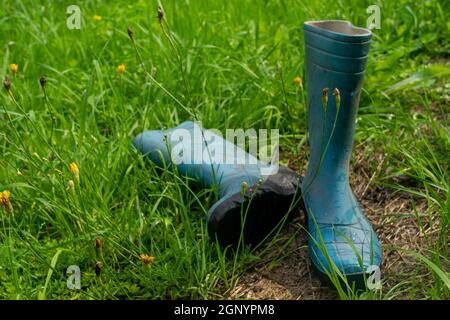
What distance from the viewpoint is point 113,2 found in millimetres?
3225

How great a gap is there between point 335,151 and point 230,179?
0.28 m

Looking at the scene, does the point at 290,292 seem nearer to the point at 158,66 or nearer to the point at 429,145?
the point at 429,145

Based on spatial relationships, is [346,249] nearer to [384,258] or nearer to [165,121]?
[384,258]

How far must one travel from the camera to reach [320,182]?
1.87 meters

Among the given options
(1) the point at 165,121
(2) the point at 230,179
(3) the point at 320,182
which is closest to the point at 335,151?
(3) the point at 320,182

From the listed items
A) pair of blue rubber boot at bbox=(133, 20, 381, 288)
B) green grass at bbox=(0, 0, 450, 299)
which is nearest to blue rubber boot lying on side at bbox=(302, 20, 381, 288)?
pair of blue rubber boot at bbox=(133, 20, 381, 288)

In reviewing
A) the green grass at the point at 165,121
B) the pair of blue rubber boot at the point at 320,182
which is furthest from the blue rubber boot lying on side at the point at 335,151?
the green grass at the point at 165,121

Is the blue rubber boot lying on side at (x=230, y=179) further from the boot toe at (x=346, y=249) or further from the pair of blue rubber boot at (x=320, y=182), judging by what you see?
the boot toe at (x=346, y=249)

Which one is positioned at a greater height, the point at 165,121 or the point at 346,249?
the point at 165,121

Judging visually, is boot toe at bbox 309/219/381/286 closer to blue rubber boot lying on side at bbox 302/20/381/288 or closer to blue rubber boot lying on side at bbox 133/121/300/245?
blue rubber boot lying on side at bbox 302/20/381/288

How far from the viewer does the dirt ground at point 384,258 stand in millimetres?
1726

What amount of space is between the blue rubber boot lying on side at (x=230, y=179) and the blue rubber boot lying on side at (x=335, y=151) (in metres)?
0.08

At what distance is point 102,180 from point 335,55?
0.73 m

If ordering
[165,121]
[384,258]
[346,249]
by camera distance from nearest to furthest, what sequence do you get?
[346,249]
[384,258]
[165,121]
